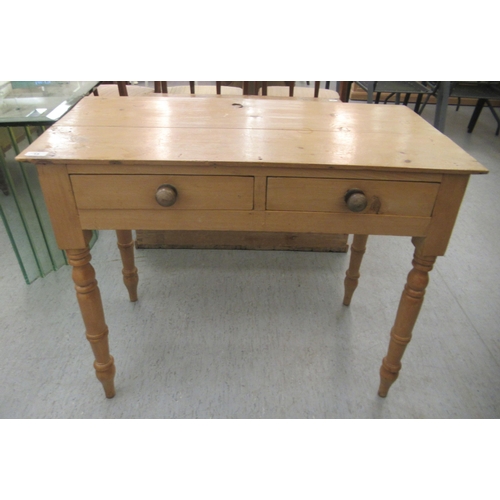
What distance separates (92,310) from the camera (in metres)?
1.06

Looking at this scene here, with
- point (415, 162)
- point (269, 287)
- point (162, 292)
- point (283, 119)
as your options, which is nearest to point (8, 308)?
point (162, 292)

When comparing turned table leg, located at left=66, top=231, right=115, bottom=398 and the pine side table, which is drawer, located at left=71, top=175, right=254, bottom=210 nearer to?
the pine side table

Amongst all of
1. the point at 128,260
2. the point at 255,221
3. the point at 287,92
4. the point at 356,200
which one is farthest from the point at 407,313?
the point at 287,92

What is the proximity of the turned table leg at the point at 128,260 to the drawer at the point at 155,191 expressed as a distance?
0.47 m

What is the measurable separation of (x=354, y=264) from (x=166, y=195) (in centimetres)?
83

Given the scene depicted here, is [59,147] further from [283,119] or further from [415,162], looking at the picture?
[415,162]

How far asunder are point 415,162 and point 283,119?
0.40 metres

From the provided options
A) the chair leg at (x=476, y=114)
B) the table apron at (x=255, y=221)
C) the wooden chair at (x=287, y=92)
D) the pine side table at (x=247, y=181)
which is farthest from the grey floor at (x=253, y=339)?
the chair leg at (x=476, y=114)

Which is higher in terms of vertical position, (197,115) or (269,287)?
(197,115)

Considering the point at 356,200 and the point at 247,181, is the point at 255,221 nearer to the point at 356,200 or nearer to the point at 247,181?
the point at 247,181

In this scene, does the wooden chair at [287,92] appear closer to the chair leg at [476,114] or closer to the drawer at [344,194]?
the drawer at [344,194]

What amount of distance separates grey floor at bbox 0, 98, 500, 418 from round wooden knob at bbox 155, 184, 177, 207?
64cm

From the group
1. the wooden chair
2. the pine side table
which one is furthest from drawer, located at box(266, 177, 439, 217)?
the wooden chair

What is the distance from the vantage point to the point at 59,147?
0.90 metres
